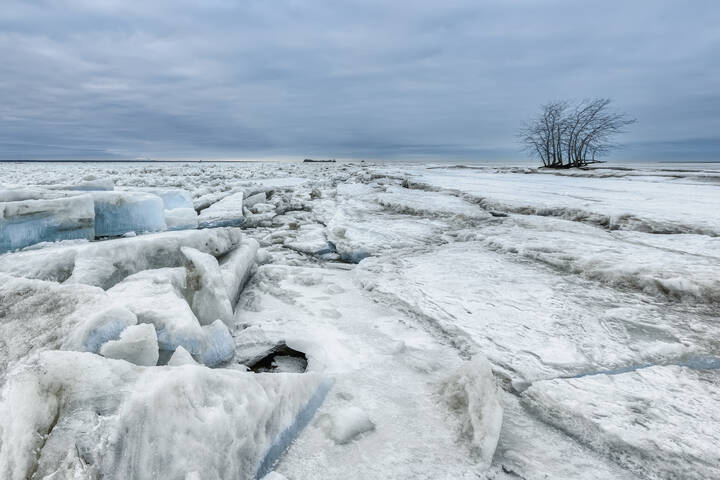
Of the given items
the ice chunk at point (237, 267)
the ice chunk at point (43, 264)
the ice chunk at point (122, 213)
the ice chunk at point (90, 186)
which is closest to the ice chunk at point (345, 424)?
the ice chunk at point (237, 267)

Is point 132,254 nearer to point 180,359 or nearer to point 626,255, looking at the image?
point 180,359

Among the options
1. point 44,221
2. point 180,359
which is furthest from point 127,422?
point 44,221

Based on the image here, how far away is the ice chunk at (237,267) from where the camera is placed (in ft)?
6.34

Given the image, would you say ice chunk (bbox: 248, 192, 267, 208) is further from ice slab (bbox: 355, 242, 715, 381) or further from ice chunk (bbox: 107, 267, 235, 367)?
ice chunk (bbox: 107, 267, 235, 367)

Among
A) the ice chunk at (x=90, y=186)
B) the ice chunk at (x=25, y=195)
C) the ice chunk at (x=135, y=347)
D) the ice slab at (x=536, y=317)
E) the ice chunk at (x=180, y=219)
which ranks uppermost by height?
the ice chunk at (x=90, y=186)

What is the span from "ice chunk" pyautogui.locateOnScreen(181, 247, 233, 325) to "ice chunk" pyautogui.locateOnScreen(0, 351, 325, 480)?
714 millimetres

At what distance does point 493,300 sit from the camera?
190cm

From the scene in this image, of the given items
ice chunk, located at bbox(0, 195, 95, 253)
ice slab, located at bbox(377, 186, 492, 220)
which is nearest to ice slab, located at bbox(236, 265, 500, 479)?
ice chunk, located at bbox(0, 195, 95, 253)

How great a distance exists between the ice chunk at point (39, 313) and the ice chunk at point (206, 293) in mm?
381

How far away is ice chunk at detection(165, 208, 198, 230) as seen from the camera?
3615 mm

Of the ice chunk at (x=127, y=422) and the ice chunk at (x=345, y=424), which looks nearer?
the ice chunk at (x=127, y=422)

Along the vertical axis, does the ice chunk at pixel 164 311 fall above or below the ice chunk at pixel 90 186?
below

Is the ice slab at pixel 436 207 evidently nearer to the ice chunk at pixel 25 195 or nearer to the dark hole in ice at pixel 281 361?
the dark hole in ice at pixel 281 361

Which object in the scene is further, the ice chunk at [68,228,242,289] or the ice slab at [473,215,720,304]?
the ice slab at [473,215,720,304]
